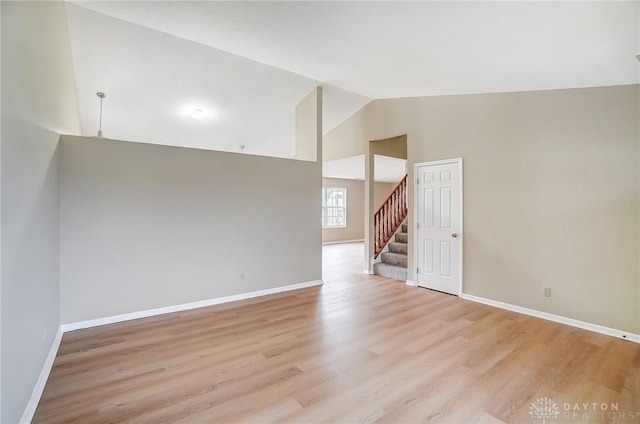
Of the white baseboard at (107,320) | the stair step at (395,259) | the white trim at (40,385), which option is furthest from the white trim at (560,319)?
the white trim at (40,385)

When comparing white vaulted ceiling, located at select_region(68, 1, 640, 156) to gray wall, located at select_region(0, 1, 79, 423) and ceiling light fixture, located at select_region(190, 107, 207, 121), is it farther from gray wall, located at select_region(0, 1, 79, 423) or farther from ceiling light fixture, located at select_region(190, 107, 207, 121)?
gray wall, located at select_region(0, 1, 79, 423)

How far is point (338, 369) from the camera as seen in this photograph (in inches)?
93.8

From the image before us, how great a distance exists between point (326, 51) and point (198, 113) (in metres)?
2.90

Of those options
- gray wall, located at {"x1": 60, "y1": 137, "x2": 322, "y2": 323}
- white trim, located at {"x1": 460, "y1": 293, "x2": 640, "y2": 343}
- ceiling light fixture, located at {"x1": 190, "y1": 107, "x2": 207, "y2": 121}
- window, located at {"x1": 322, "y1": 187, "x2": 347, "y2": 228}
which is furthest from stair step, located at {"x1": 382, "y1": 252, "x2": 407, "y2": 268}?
window, located at {"x1": 322, "y1": 187, "x2": 347, "y2": 228}

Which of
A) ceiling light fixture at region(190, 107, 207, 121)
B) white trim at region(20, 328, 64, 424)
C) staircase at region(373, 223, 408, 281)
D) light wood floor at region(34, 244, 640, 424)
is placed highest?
ceiling light fixture at region(190, 107, 207, 121)

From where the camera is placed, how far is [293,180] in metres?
4.85

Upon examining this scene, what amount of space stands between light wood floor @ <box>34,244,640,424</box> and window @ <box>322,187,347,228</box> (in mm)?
7099

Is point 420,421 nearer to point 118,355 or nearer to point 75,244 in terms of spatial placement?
point 118,355

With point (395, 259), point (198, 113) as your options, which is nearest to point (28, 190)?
point (198, 113)

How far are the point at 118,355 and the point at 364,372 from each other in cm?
213

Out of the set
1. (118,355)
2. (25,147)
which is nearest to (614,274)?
(118,355)

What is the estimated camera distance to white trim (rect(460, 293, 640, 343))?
3.02 m

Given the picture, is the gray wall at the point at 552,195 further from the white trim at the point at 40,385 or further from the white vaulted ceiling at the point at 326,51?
the white trim at the point at 40,385

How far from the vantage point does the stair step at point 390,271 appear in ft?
17.5
